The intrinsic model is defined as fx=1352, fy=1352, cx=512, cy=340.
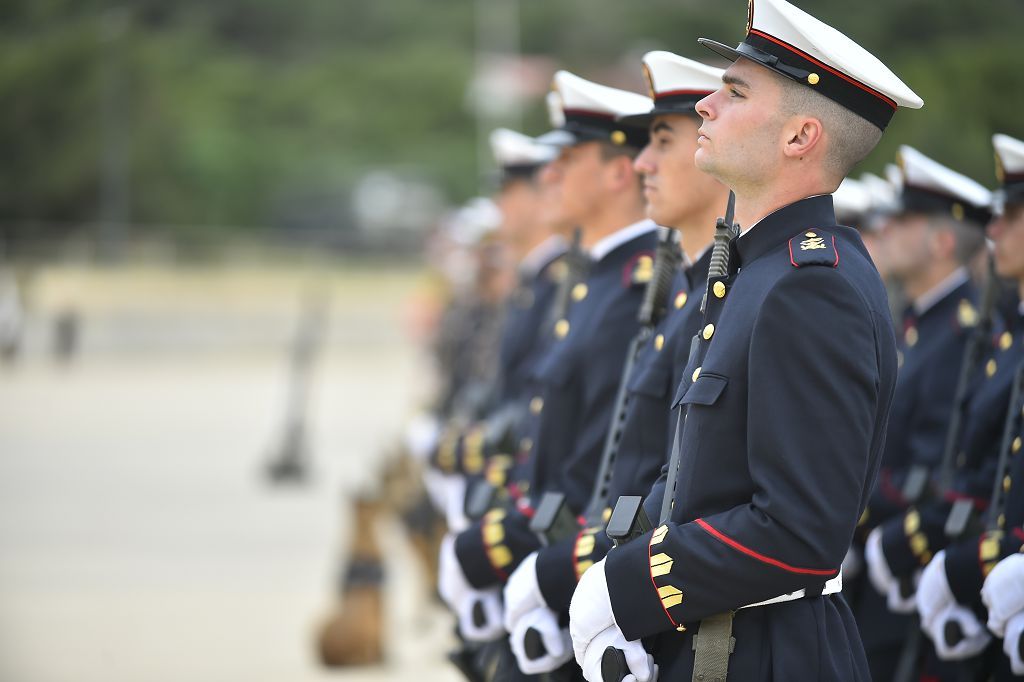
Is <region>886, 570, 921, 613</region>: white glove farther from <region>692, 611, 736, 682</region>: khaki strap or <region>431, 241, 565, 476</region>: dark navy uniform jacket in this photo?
<region>692, 611, 736, 682</region>: khaki strap

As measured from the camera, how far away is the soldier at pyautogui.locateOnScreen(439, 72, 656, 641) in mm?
3518

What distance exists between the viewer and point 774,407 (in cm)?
226

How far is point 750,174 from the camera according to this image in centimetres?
248

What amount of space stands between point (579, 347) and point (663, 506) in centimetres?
107

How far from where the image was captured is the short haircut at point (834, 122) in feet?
7.95

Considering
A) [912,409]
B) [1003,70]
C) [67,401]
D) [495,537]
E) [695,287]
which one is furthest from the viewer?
[67,401]

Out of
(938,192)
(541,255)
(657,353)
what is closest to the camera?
(657,353)

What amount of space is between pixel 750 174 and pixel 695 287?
22.9 inches

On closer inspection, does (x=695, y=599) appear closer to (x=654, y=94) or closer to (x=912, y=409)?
(x=654, y=94)

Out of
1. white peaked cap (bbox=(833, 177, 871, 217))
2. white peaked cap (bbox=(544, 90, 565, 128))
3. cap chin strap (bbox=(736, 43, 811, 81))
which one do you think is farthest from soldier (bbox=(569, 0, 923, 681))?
white peaked cap (bbox=(833, 177, 871, 217))

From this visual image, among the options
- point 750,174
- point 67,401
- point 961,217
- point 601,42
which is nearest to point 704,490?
point 750,174

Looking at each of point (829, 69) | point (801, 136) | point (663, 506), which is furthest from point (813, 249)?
point (663, 506)

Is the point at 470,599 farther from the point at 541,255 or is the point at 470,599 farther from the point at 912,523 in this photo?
the point at 541,255

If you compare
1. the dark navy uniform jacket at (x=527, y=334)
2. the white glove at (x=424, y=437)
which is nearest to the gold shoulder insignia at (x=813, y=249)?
the dark navy uniform jacket at (x=527, y=334)
